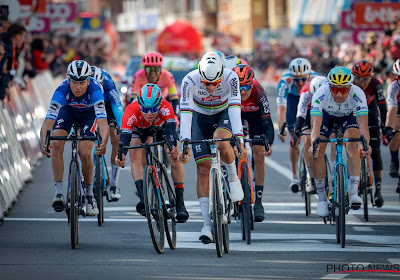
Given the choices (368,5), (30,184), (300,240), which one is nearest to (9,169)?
(30,184)

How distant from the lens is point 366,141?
11.5m

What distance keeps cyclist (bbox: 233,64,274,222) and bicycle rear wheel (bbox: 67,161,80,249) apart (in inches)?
88.5

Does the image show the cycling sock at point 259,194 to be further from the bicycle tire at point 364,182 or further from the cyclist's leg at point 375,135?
the cyclist's leg at point 375,135

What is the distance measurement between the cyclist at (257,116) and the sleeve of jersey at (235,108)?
111 cm

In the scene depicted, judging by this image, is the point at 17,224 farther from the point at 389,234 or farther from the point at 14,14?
the point at 14,14

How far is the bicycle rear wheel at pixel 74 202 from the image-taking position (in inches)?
426

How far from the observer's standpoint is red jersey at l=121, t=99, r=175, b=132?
1138 centimetres

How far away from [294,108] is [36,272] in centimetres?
687

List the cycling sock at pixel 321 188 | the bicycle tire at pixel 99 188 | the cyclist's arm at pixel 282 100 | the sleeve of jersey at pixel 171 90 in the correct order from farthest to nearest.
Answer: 1. the sleeve of jersey at pixel 171 90
2. the cyclist's arm at pixel 282 100
3. the bicycle tire at pixel 99 188
4. the cycling sock at pixel 321 188

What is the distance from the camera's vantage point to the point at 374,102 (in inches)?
560

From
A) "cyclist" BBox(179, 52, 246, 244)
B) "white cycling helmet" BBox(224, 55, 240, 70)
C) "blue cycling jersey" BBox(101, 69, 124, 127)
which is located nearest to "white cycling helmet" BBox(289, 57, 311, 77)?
"white cycling helmet" BBox(224, 55, 240, 70)

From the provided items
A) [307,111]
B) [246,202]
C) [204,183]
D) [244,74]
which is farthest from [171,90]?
[204,183]

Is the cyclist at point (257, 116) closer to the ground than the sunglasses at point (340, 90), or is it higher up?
closer to the ground

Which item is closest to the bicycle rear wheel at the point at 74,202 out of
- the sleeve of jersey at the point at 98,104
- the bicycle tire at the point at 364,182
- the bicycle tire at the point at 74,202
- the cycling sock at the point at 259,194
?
the bicycle tire at the point at 74,202
